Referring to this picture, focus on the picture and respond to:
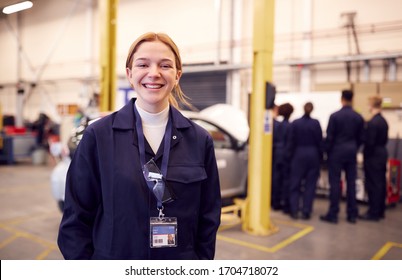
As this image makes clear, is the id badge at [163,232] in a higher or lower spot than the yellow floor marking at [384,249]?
higher

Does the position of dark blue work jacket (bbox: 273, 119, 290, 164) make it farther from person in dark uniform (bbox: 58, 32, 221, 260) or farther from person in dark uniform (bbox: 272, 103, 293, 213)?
person in dark uniform (bbox: 58, 32, 221, 260)

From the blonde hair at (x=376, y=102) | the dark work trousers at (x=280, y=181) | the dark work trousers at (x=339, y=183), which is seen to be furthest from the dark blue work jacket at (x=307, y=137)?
the blonde hair at (x=376, y=102)

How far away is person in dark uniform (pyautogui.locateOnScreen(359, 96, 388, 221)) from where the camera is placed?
4.27 metres

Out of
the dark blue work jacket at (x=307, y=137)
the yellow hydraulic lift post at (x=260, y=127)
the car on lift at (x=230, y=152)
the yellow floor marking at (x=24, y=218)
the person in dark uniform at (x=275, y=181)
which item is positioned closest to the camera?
the yellow hydraulic lift post at (x=260, y=127)

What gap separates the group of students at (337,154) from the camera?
13.5 ft

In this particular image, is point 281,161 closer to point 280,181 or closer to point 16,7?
point 280,181

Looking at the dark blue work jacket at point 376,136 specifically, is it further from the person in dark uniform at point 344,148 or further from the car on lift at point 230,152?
the car on lift at point 230,152

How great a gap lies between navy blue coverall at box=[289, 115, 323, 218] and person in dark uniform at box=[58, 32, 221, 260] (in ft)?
10.4

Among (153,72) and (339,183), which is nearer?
(153,72)

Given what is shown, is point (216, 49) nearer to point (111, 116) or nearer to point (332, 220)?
point (332, 220)

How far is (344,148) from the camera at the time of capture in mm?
4078

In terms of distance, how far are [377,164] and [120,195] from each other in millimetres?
3944

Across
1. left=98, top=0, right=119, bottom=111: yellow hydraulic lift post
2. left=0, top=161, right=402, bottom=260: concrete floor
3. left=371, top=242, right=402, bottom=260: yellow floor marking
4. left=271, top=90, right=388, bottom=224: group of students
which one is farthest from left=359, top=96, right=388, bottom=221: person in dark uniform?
left=98, top=0, right=119, bottom=111: yellow hydraulic lift post

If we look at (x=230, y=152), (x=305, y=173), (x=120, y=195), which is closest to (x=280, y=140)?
(x=305, y=173)
